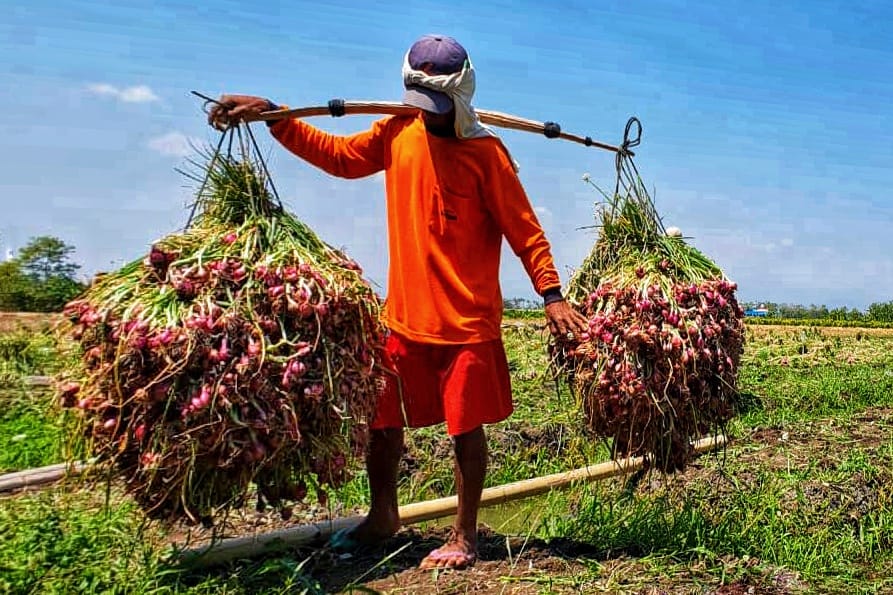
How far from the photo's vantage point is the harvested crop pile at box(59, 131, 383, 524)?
251 cm

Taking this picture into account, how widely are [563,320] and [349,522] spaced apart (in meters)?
1.21

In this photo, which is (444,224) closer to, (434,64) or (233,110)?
(434,64)

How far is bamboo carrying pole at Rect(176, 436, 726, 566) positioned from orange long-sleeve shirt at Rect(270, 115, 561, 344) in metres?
Result: 0.86

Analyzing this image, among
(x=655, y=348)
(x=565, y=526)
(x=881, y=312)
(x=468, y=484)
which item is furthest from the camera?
(x=881, y=312)

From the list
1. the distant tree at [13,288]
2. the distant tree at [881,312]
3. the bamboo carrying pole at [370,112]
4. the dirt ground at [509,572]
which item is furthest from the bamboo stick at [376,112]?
the distant tree at [881,312]

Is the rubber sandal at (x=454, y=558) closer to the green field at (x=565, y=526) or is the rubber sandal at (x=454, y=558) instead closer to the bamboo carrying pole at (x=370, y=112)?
the green field at (x=565, y=526)

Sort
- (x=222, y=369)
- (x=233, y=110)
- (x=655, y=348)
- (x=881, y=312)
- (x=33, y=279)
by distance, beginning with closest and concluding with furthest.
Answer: (x=222, y=369) < (x=233, y=110) < (x=655, y=348) < (x=33, y=279) < (x=881, y=312)

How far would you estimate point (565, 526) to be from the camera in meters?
3.90

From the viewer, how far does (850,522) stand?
4.42 metres

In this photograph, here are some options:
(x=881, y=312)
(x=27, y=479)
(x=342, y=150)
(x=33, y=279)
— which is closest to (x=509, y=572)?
(x=342, y=150)

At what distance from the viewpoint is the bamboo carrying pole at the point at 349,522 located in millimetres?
3164

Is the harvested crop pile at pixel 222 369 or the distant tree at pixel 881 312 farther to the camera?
the distant tree at pixel 881 312

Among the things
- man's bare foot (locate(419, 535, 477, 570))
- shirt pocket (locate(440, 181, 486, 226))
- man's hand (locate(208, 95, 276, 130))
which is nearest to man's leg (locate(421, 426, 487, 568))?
man's bare foot (locate(419, 535, 477, 570))

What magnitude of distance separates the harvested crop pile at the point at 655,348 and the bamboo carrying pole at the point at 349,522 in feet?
1.00
